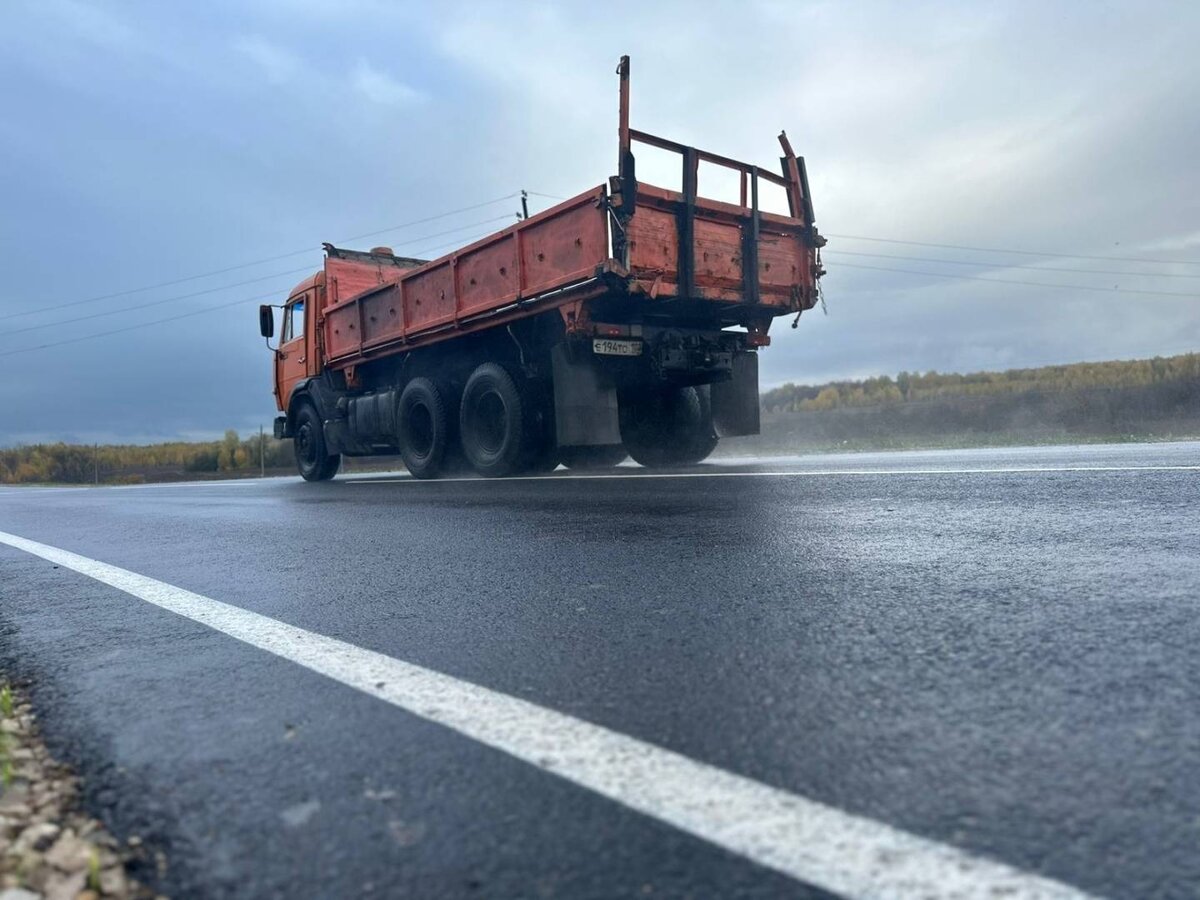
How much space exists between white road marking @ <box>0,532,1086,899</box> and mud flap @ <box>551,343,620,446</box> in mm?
6637

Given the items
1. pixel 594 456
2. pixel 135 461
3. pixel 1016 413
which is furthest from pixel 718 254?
pixel 135 461

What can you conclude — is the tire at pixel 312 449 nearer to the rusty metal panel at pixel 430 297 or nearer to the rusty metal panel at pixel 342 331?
the rusty metal panel at pixel 342 331

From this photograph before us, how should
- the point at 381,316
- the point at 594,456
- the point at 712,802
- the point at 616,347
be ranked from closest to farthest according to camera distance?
the point at 712,802
the point at 616,347
the point at 594,456
the point at 381,316

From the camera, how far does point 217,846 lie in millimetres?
1256

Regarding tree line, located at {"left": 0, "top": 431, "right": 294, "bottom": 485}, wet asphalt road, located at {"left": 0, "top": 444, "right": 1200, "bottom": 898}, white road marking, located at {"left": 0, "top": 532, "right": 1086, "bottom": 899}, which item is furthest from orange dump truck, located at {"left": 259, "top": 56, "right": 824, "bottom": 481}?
tree line, located at {"left": 0, "top": 431, "right": 294, "bottom": 485}

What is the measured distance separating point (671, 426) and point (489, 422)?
89.8 inches

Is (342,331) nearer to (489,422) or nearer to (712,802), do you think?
(489,422)

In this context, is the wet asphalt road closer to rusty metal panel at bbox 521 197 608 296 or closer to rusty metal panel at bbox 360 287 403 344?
rusty metal panel at bbox 521 197 608 296

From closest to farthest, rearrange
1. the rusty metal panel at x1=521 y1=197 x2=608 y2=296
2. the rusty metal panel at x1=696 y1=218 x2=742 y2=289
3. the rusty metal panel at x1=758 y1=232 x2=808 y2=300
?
the rusty metal panel at x1=521 y1=197 x2=608 y2=296, the rusty metal panel at x1=696 y1=218 x2=742 y2=289, the rusty metal panel at x1=758 y1=232 x2=808 y2=300

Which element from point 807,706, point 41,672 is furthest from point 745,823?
point 41,672

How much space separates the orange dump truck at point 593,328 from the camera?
8.23 meters

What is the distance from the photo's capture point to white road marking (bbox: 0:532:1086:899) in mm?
1038

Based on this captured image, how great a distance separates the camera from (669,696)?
1.77 meters

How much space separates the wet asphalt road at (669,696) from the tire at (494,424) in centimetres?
548
